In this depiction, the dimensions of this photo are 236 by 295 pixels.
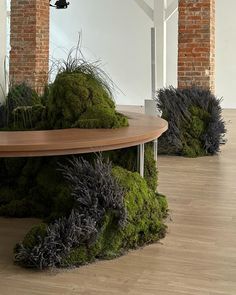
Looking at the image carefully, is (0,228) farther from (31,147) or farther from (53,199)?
(31,147)

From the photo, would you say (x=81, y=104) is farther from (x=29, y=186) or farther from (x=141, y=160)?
(x=29, y=186)

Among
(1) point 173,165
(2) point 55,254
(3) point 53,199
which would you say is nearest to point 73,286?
(2) point 55,254

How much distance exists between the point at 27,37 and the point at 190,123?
3.36 metres

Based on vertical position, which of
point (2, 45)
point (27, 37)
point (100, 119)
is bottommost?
point (100, 119)

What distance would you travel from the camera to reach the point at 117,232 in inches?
129

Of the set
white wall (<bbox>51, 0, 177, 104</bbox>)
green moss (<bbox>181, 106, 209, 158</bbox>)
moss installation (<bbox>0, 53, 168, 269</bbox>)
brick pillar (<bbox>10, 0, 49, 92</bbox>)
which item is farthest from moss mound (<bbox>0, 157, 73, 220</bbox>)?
white wall (<bbox>51, 0, 177, 104</bbox>)

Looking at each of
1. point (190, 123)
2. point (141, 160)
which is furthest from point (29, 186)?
point (190, 123)

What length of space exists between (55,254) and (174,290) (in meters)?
0.69

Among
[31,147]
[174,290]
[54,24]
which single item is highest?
[54,24]

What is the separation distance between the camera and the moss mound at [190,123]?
7395 millimetres

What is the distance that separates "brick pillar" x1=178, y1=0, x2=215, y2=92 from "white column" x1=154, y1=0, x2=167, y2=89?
152 cm

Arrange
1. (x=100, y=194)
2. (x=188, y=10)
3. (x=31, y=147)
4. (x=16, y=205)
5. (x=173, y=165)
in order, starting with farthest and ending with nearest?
1. (x=188, y=10)
2. (x=173, y=165)
3. (x=16, y=205)
4. (x=100, y=194)
5. (x=31, y=147)

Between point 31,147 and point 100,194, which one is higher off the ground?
point 31,147

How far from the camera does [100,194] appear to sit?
327cm
